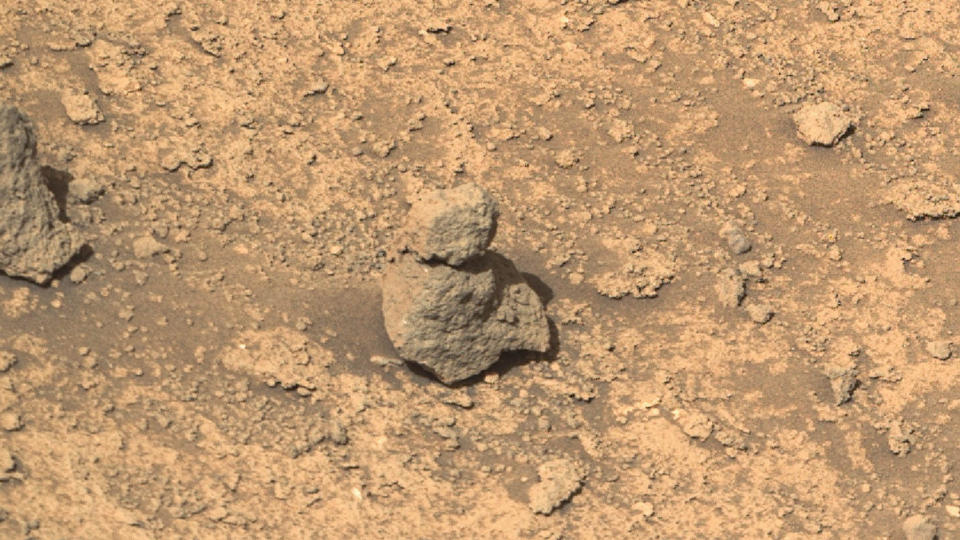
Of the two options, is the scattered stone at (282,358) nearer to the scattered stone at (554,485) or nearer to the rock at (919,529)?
the scattered stone at (554,485)

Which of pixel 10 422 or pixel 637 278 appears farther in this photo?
pixel 637 278

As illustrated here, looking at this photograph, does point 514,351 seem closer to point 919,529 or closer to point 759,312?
point 759,312

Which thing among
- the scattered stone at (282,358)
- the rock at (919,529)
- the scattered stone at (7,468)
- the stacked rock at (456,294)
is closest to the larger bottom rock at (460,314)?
the stacked rock at (456,294)

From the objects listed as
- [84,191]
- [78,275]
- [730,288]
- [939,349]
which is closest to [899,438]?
[939,349]

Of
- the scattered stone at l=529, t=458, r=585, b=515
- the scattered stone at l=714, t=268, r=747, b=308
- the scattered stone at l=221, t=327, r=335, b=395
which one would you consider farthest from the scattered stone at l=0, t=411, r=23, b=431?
the scattered stone at l=714, t=268, r=747, b=308

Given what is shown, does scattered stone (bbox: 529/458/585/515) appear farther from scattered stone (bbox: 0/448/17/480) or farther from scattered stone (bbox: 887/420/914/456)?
scattered stone (bbox: 0/448/17/480)
